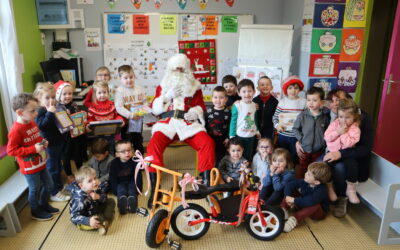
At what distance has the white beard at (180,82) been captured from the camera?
2.86 metres

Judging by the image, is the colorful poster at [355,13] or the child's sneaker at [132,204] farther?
the colorful poster at [355,13]

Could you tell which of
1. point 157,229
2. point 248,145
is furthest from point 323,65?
point 157,229

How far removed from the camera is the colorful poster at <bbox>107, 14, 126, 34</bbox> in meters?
3.89

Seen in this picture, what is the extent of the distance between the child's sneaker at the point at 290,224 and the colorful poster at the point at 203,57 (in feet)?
7.90

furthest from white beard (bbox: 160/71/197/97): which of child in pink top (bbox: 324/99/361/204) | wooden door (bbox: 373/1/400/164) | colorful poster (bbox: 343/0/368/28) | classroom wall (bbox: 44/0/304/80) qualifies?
colorful poster (bbox: 343/0/368/28)

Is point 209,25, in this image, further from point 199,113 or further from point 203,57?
point 199,113

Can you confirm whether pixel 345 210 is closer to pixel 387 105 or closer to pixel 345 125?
pixel 345 125

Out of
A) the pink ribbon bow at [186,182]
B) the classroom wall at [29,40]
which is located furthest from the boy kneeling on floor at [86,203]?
the classroom wall at [29,40]

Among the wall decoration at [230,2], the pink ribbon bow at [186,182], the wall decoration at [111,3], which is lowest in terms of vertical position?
the pink ribbon bow at [186,182]

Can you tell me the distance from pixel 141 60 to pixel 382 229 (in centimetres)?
318

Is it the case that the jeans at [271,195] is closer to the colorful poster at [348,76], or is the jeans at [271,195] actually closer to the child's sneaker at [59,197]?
the child's sneaker at [59,197]

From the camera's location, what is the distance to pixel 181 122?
276cm

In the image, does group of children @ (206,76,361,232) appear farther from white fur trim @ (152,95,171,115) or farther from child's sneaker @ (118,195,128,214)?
child's sneaker @ (118,195,128,214)

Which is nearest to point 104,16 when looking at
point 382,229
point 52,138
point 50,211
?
point 52,138
